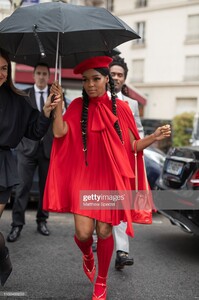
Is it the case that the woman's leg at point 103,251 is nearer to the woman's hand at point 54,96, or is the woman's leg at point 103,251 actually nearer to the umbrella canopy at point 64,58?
the woman's hand at point 54,96

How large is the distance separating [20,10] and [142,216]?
68.4 inches

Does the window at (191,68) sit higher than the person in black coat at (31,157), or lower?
higher

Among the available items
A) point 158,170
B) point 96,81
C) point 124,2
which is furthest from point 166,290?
point 124,2

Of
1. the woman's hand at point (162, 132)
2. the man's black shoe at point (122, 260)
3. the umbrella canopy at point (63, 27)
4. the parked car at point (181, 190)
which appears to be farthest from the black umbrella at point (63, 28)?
the man's black shoe at point (122, 260)

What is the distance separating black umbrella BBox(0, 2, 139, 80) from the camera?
2600mm

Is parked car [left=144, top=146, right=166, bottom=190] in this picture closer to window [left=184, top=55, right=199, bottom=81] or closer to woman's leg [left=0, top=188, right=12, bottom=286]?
woman's leg [left=0, top=188, right=12, bottom=286]

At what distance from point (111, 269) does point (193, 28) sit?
27.4m

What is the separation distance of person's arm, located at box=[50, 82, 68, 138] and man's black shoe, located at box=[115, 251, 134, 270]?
4.63 ft

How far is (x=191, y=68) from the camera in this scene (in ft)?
94.3

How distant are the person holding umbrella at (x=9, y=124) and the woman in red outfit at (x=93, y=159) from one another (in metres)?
0.13

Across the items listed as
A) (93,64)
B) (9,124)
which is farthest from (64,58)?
(9,124)

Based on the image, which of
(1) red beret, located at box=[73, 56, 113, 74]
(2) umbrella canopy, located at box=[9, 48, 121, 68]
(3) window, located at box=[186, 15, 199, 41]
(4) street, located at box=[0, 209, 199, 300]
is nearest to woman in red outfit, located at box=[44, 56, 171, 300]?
(1) red beret, located at box=[73, 56, 113, 74]

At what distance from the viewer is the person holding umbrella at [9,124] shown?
2.82 meters

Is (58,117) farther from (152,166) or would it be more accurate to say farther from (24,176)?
(152,166)
